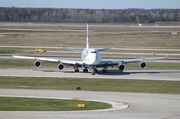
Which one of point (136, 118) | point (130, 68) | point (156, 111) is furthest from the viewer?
point (130, 68)

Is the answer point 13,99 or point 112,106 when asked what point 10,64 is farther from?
point 112,106

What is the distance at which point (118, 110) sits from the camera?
44219mm

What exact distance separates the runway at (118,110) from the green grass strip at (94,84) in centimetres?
382

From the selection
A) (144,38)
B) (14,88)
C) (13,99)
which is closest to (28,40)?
(144,38)

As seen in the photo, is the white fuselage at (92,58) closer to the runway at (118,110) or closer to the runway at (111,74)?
the runway at (111,74)

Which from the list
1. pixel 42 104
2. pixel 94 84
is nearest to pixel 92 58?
pixel 94 84

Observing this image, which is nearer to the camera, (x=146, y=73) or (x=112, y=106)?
(x=112, y=106)

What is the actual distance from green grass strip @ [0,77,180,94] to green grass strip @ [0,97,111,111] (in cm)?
1008

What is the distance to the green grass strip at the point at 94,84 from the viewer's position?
5884cm

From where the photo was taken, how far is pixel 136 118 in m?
40.1

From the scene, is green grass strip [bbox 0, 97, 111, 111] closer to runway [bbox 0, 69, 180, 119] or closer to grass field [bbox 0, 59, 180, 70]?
runway [bbox 0, 69, 180, 119]

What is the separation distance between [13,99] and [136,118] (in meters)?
14.0

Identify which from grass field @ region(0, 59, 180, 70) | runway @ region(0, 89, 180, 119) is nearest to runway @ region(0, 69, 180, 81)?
grass field @ region(0, 59, 180, 70)

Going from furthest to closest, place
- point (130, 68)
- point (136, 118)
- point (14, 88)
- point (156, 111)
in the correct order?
point (130, 68)
point (14, 88)
point (156, 111)
point (136, 118)
